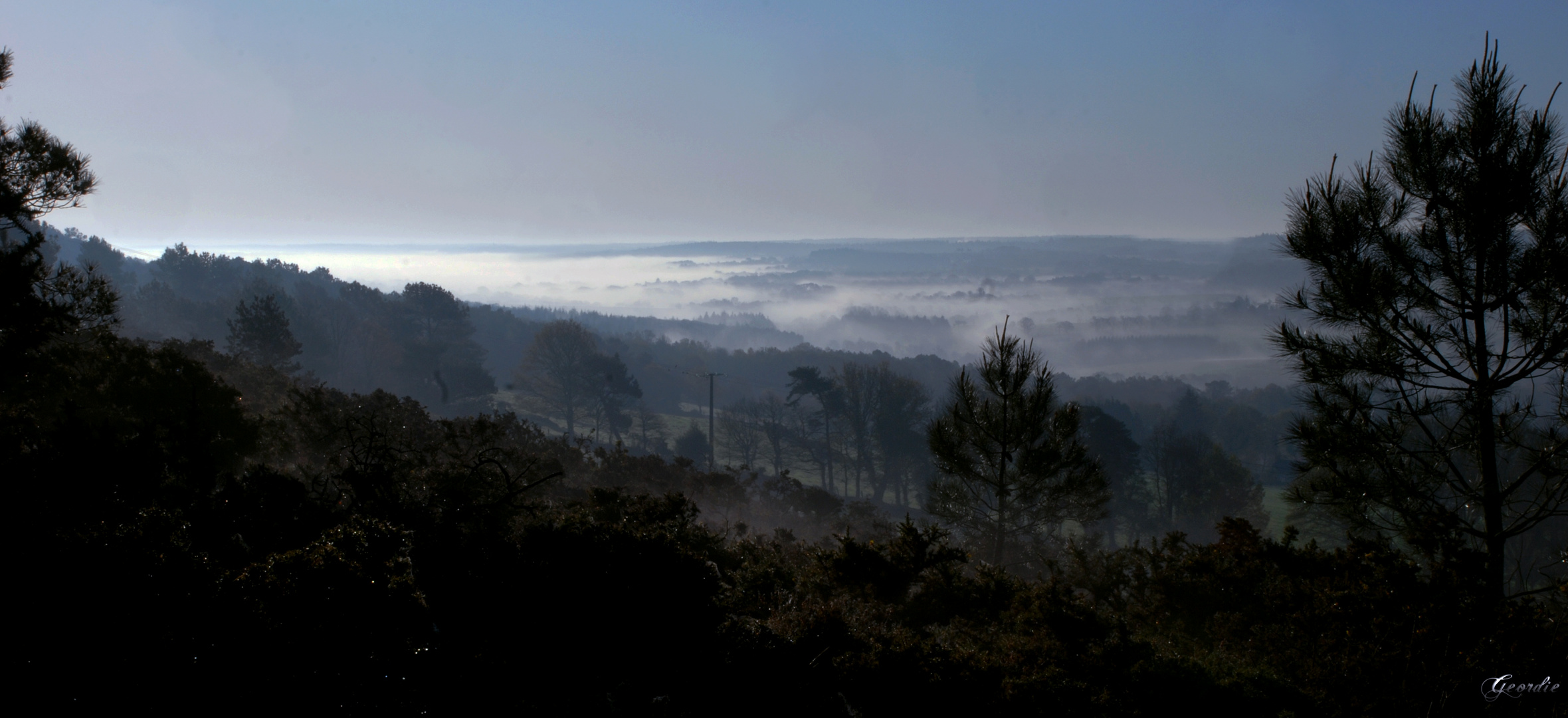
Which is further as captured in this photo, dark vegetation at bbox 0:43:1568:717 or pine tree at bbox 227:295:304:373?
pine tree at bbox 227:295:304:373

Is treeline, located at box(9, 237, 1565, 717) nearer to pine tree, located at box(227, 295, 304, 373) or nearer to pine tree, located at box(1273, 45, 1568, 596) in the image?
pine tree, located at box(1273, 45, 1568, 596)

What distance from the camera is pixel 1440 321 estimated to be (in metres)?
7.29

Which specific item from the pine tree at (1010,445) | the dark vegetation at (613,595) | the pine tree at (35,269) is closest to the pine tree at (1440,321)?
the dark vegetation at (613,595)

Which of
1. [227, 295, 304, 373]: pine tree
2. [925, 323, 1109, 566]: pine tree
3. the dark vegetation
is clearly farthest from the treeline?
[227, 295, 304, 373]: pine tree

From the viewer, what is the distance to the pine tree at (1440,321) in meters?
6.65

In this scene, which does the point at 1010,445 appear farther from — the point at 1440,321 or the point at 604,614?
the point at 604,614

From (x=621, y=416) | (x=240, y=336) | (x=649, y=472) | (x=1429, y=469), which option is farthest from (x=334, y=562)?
(x=621, y=416)

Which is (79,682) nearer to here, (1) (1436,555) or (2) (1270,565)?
(2) (1270,565)
